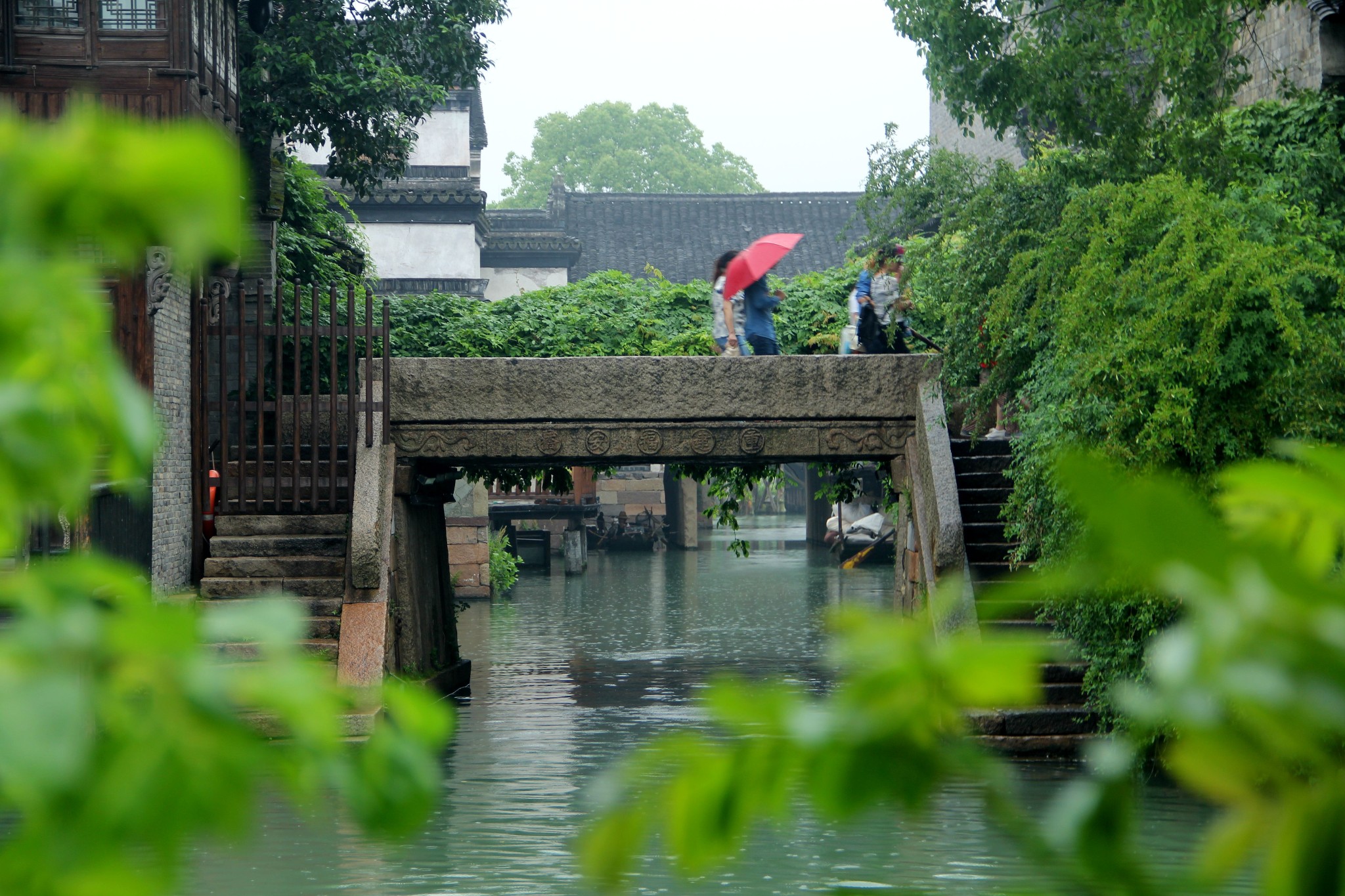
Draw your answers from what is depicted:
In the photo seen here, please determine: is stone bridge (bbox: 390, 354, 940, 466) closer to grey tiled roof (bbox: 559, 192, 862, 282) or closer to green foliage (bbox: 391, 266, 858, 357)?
green foliage (bbox: 391, 266, 858, 357)

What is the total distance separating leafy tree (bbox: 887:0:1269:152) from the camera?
11.4 meters

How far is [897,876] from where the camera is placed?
276 inches

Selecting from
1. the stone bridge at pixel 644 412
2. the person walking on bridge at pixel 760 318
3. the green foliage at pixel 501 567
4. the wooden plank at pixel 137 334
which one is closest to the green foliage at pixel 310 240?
the wooden plank at pixel 137 334

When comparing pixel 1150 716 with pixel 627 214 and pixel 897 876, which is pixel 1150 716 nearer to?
pixel 897 876

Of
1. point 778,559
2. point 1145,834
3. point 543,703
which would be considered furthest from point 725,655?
point 778,559

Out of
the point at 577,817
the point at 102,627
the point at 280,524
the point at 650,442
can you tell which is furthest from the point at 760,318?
the point at 102,627

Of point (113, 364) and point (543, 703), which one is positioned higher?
point (113, 364)

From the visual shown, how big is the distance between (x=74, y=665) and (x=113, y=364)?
0.19 m

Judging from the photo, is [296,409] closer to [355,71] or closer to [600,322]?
[600,322]

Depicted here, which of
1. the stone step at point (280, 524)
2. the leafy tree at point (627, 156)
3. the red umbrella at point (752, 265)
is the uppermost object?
the leafy tree at point (627, 156)

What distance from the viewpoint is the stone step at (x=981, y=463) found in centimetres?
1176

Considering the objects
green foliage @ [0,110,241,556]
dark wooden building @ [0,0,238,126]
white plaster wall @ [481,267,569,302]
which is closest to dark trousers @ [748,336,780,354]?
dark wooden building @ [0,0,238,126]

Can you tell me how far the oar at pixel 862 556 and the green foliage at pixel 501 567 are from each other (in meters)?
7.71

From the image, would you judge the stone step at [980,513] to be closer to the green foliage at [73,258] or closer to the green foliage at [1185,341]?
the green foliage at [1185,341]
